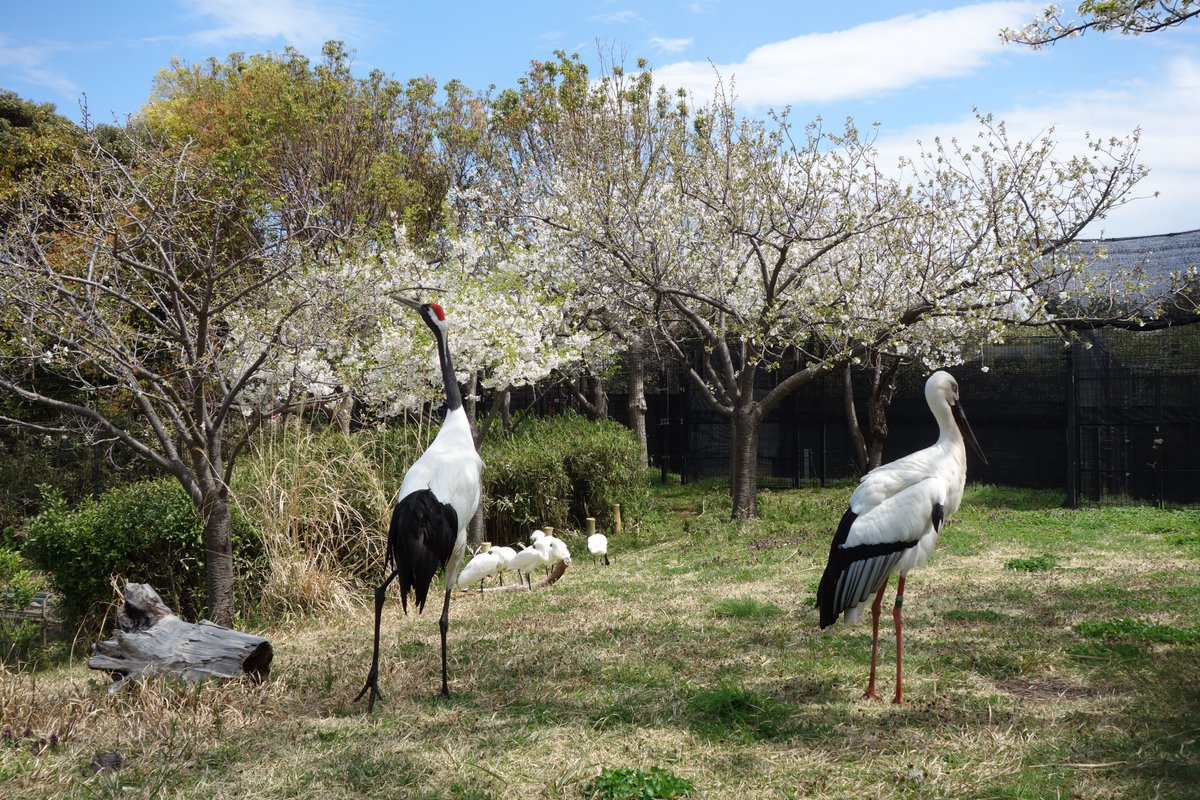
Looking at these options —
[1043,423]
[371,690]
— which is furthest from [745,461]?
[371,690]

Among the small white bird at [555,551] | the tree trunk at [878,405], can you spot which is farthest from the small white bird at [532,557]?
the tree trunk at [878,405]

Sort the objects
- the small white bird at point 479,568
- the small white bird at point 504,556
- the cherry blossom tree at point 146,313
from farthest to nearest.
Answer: the small white bird at point 504,556 < the small white bird at point 479,568 < the cherry blossom tree at point 146,313

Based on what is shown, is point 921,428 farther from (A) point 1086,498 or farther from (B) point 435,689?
(B) point 435,689

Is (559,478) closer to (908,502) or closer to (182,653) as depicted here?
(182,653)

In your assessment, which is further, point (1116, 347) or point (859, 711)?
point (1116, 347)

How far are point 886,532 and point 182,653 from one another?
13.8ft

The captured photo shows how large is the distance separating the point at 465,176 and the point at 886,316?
15.7m

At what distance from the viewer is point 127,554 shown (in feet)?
28.4

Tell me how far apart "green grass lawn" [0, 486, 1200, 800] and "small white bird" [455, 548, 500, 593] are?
0.27 m

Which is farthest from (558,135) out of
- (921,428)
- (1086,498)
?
(1086,498)

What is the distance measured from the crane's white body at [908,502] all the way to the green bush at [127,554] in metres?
5.60

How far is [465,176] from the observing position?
25.2 metres

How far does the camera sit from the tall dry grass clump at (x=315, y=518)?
862cm

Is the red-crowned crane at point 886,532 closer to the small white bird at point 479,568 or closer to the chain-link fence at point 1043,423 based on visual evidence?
the small white bird at point 479,568
